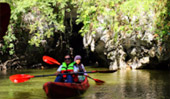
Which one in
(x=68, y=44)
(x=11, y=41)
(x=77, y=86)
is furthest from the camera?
(x=68, y=44)

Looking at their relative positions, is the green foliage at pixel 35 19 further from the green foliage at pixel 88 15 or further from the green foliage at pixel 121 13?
the green foliage at pixel 121 13

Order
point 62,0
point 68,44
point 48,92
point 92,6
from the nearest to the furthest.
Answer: point 48,92
point 92,6
point 62,0
point 68,44

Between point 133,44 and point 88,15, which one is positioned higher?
point 88,15

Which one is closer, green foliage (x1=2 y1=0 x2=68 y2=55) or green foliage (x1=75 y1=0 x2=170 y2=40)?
green foliage (x1=75 y1=0 x2=170 y2=40)

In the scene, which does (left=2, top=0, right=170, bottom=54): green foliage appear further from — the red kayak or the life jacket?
the red kayak

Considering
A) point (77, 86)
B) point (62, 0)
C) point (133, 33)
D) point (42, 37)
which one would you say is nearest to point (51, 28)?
point (42, 37)

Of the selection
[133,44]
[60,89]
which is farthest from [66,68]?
[133,44]

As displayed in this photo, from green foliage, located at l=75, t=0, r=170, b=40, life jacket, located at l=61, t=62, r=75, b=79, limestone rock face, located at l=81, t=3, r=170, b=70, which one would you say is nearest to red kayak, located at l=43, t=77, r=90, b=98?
life jacket, located at l=61, t=62, r=75, b=79

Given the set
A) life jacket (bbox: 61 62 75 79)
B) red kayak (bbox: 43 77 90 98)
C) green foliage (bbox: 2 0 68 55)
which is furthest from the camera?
green foliage (bbox: 2 0 68 55)

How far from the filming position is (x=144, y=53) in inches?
587

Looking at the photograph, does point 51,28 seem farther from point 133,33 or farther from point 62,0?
point 133,33

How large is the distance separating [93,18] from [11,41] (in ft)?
20.6

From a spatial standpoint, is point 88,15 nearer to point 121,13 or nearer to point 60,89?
point 121,13

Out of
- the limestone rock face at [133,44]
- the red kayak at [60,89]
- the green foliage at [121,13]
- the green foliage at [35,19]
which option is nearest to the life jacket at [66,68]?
the red kayak at [60,89]
